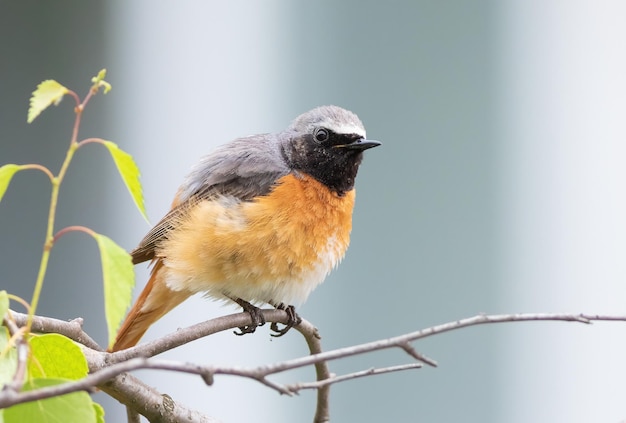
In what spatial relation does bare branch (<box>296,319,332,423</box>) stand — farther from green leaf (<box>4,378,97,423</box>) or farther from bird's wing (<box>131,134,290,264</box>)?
green leaf (<box>4,378,97,423</box>)

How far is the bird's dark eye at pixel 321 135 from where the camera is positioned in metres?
3.05

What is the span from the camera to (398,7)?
572cm

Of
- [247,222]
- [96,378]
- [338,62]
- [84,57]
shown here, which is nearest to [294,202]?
[247,222]

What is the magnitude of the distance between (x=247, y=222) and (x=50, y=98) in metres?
1.76

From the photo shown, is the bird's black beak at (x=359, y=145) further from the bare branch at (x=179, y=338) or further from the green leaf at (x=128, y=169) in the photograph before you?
the green leaf at (x=128, y=169)

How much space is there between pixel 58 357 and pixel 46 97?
0.32 m

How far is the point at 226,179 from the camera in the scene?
300cm

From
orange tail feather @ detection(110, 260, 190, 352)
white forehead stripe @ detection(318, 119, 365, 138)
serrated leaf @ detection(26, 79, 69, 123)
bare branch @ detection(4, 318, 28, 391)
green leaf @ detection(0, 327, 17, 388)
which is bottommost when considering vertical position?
orange tail feather @ detection(110, 260, 190, 352)

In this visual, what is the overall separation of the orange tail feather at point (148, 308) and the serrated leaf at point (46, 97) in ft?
6.09

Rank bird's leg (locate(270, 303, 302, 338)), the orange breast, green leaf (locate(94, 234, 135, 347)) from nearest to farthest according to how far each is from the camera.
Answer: green leaf (locate(94, 234, 135, 347)), bird's leg (locate(270, 303, 302, 338)), the orange breast

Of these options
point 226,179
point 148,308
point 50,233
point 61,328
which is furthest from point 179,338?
point 226,179

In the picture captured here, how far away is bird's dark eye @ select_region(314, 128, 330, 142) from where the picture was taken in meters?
3.05

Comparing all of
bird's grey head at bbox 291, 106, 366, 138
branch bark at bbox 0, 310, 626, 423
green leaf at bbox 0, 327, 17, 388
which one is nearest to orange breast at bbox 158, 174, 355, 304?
branch bark at bbox 0, 310, 626, 423

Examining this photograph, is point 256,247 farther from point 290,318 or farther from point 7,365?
point 7,365
